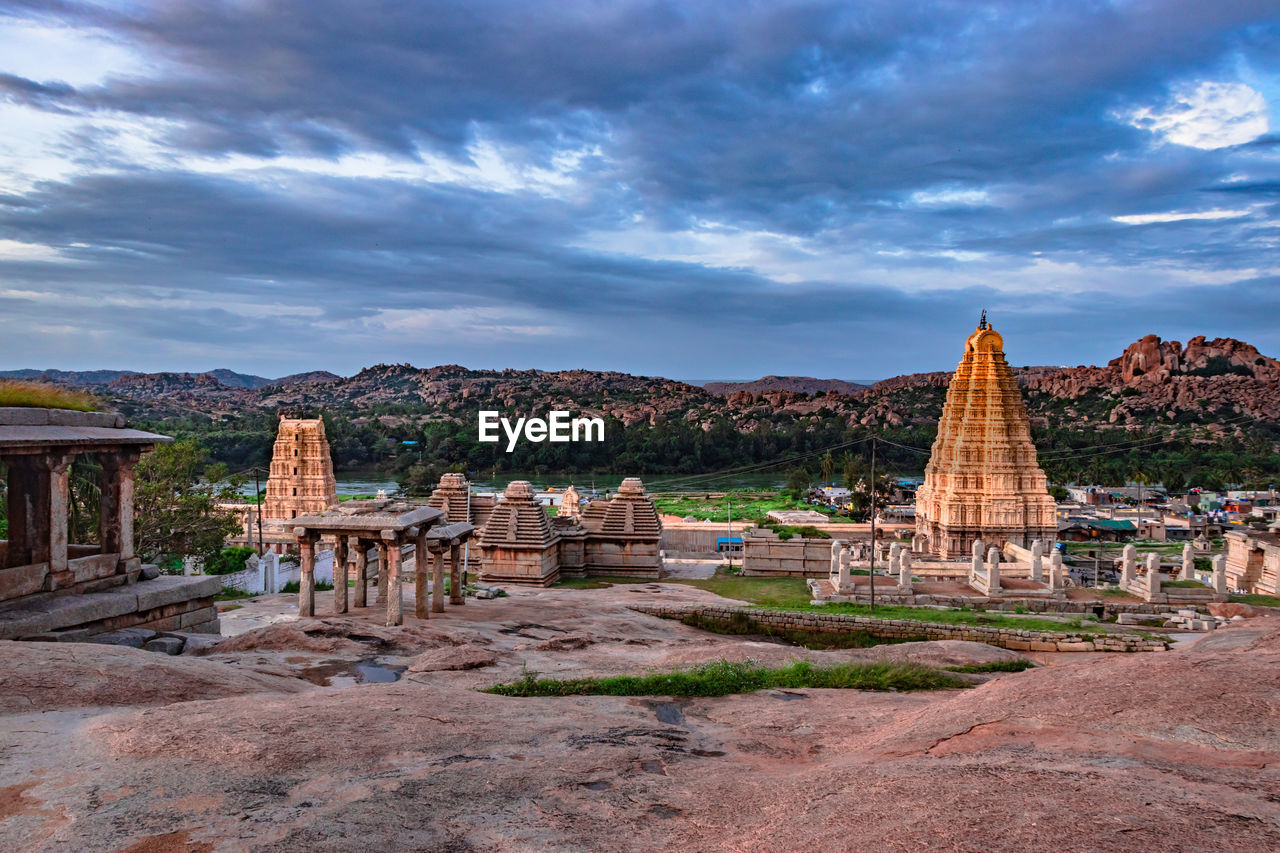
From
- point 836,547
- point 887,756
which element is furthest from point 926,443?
point 887,756

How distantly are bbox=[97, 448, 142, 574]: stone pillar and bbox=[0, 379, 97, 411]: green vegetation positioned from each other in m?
0.91

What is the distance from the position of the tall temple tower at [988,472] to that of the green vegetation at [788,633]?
50.4 feet

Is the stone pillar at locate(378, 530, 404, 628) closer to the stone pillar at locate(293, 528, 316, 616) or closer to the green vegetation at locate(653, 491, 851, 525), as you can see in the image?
the stone pillar at locate(293, 528, 316, 616)

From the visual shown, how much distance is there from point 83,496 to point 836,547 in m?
19.6

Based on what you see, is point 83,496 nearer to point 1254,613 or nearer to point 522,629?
Answer: point 522,629

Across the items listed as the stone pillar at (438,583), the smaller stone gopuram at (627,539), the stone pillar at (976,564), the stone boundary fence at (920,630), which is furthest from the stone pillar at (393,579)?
the stone pillar at (976,564)

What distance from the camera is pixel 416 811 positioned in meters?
4.53

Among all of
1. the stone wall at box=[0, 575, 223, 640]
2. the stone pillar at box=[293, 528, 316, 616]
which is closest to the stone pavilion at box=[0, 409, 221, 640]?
the stone wall at box=[0, 575, 223, 640]

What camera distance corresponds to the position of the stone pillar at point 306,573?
14.2 meters

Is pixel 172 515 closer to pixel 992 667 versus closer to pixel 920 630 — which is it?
pixel 920 630

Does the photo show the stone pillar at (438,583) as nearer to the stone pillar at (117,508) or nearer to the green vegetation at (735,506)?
the stone pillar at (117,508)

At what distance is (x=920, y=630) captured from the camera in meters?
16.3

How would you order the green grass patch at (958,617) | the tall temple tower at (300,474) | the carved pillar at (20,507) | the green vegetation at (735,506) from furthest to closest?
the green vegetation at (735,506), the tall temple tower at (300,474), the green grass patch at (958,617), the carved pillar at (20,507)

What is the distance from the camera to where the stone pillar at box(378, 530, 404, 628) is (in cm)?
1383
